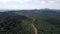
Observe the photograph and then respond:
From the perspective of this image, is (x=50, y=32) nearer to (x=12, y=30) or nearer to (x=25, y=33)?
(x=25, y=33)

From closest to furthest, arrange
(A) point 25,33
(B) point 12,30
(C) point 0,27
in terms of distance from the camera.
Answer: (A) point 25,33, (B) point 12,30, (C) point 0,27

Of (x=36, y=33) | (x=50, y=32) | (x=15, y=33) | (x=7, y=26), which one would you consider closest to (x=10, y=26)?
(x=7, y=26)

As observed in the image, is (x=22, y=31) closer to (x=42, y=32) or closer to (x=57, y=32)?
(x=42, y=32)

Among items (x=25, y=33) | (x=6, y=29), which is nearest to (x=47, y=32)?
(x=25, y=33)

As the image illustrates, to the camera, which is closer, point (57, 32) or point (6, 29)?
point (57, 32)

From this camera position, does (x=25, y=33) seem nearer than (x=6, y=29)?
Yes

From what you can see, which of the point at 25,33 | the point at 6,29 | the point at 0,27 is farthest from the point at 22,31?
the point at 0,27

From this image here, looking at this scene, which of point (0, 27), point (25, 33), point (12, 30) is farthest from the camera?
point (0, 27)
